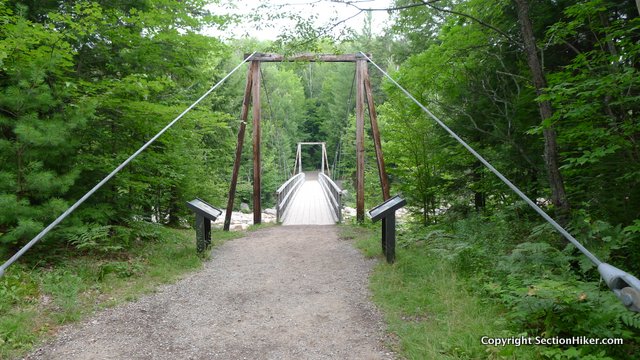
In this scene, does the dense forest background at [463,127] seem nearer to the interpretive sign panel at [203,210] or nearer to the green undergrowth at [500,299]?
the green undergrowth at [500,299]

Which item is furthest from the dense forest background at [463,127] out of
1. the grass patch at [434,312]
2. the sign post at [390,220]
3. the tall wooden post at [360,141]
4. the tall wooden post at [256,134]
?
the tall wooden post at [256,134]

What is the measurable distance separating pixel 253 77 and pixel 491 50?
18.4 ft

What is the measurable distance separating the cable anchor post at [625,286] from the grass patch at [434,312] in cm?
78

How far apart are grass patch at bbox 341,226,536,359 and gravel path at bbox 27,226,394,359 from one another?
0.19 m

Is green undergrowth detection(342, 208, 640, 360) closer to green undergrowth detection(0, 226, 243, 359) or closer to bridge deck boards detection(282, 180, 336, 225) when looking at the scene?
green undergrowth detection(0, 226, 243, 359)

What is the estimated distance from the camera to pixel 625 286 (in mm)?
1605

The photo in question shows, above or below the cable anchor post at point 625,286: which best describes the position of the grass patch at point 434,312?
below

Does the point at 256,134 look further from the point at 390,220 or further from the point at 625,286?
the point at 625,286

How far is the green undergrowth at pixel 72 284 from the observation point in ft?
A: 9.46

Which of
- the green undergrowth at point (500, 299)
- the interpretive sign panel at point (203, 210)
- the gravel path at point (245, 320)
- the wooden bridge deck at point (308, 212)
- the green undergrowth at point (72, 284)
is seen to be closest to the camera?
the green undergrowth at point (500, 299)

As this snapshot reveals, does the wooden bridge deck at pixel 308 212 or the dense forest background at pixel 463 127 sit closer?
the dense forest background at pixel 463 127

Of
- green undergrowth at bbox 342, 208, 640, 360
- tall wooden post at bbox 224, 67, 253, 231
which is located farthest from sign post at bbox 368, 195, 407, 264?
tall wooden post at bbox 224, 67, 253, 231

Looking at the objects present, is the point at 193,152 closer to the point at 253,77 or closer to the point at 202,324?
the point at 253,77

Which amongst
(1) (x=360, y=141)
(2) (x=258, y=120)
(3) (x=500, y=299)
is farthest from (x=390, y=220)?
(2) (x=258, y=120)
